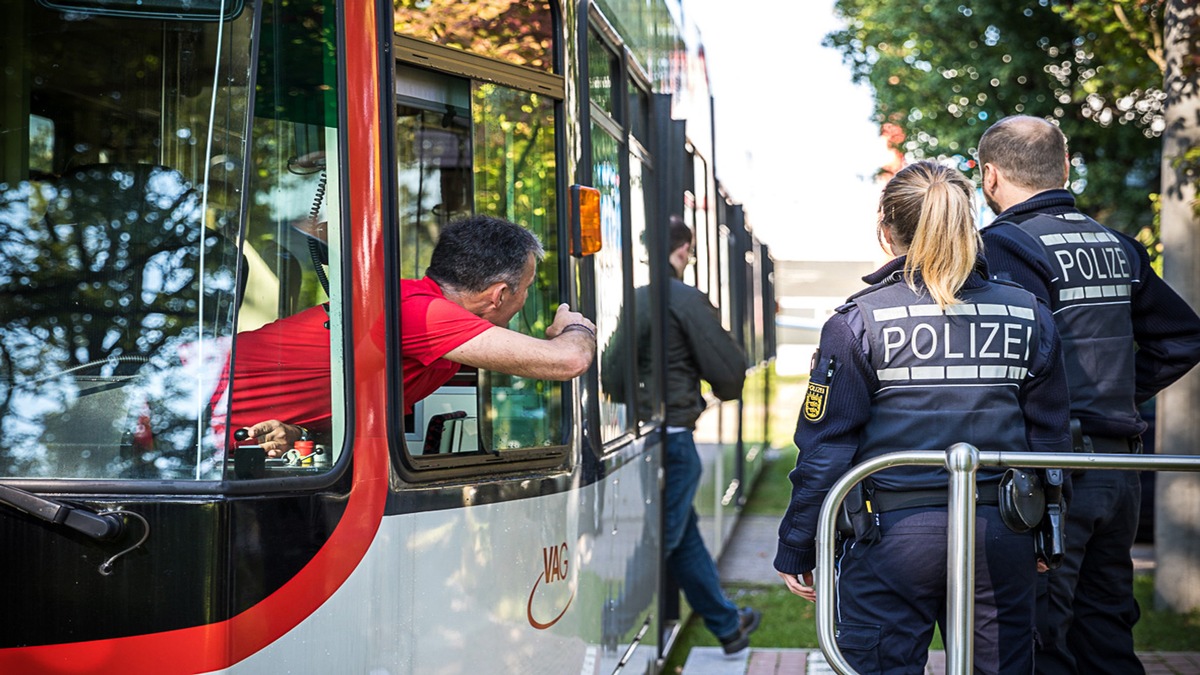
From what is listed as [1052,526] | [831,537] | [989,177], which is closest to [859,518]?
[831,537]

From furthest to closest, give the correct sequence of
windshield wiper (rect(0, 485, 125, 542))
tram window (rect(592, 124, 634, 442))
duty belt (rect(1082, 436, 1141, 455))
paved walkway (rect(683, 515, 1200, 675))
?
paved walkway (rect(683, 515, 1200, 675)) < tram window (rect(592, 124, 634, 442)) < duty belt (rect(1082, 436, 1141, 455)) < windshield wiper (rect(0, 485, 125, 542))

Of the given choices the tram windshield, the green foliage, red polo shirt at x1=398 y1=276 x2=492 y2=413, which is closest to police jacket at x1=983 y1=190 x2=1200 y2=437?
red polo shirt at x1=398 y1=276 x2=492 y2=413

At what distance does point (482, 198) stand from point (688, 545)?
306 centimetres

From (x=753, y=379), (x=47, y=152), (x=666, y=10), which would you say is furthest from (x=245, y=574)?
(x=753, y=379)

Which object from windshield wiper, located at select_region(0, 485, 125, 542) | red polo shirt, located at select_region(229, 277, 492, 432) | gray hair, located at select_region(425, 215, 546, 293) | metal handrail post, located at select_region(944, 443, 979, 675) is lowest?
metal handrail post, located at select_region(944, 443, 979, 675)

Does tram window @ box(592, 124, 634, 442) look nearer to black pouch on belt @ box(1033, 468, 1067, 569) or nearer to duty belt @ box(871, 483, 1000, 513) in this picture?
duty belt @ box(871, 483, 1000, 513)

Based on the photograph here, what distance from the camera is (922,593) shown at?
130 inches

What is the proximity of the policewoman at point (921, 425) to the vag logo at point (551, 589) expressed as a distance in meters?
0.71

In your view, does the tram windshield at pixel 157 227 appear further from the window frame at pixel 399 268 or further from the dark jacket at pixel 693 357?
the dark jacket at pixel 693 357

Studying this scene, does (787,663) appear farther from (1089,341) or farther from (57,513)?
(57,513)

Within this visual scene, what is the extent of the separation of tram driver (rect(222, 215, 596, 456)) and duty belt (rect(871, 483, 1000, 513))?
33.1 inches

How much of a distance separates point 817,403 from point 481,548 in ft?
2.91

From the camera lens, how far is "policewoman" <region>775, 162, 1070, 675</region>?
10.8 ft

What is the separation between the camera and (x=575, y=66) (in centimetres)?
397
